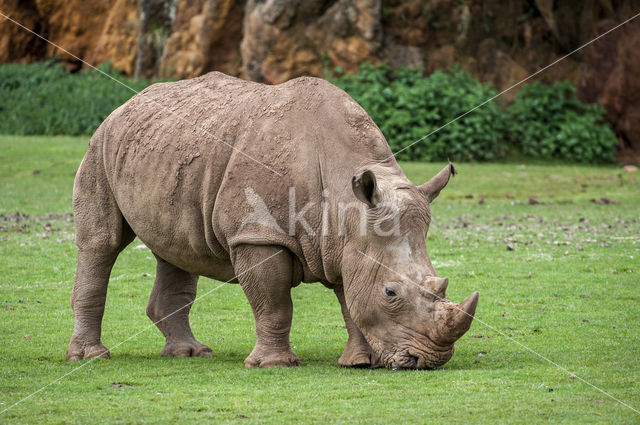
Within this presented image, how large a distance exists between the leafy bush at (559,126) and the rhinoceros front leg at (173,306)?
16834mm

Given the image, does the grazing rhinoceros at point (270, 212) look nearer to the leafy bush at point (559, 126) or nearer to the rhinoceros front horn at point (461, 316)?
the rhinoceros front horn at point (461, 316)

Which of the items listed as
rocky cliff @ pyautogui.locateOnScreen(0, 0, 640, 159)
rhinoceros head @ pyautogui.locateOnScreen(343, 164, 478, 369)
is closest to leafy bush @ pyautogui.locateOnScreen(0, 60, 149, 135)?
rocky cliff @ pyautogui.locateOnScreen(0, 0, 640, 159)

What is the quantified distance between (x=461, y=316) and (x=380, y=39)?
19.8 metres

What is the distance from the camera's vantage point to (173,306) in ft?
32.7

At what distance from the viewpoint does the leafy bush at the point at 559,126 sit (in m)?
25.4

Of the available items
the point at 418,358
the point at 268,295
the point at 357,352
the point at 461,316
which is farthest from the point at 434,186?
the point at 268,295

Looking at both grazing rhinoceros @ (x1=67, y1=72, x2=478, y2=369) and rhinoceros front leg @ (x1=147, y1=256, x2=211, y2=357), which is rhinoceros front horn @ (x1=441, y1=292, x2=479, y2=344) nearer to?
grazing rhinoceros @ (x1=67, y1=72, x2=478, y2=369)

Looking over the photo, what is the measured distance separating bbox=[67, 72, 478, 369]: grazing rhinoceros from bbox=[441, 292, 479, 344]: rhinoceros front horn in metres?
0.01

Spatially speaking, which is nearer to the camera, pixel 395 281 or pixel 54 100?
pixel 395 281

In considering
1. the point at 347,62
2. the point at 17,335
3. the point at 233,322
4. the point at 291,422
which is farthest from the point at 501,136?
the point at 291,422

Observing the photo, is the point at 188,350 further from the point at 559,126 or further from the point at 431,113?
the point at 559,126

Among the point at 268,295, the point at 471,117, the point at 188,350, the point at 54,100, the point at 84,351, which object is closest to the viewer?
the point at 268,295

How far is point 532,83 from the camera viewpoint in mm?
27125

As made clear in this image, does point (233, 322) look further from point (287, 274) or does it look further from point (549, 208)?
point (549, 208)
